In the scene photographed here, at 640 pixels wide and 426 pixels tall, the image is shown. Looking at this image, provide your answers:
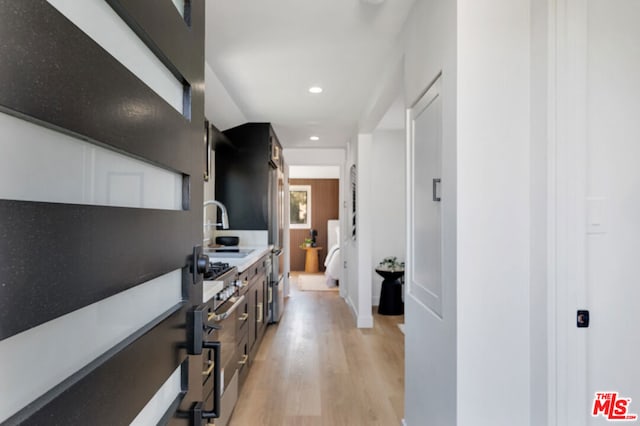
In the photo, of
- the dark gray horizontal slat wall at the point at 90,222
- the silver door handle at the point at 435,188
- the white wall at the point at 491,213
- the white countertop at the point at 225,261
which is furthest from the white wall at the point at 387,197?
the dark gray horizontal slat wall at the point at 90,222

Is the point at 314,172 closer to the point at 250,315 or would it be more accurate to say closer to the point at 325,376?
the point at 250,315

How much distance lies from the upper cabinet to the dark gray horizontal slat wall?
3486mm

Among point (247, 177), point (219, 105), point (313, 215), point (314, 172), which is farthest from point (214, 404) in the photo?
point (313, 215)

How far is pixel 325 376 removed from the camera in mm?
2941

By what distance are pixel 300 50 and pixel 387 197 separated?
3256mm

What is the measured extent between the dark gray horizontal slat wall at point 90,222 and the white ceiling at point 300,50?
142 centimetres

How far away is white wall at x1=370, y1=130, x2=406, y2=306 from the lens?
5363 millimetres

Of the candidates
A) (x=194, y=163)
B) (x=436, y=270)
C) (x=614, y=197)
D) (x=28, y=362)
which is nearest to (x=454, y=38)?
(x=614, y=197)

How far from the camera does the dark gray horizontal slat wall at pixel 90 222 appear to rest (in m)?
0.35

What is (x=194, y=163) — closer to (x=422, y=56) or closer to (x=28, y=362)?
(x=28, y=362)

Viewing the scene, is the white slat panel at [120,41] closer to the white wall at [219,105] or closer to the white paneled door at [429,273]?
the white paneled door at [429,273]

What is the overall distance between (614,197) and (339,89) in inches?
92.2

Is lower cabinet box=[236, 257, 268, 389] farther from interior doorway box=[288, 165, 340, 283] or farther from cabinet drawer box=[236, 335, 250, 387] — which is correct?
interior doorway box=[288, 165, 340, 283]

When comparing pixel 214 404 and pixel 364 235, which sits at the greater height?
pixel 364 235
